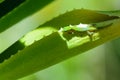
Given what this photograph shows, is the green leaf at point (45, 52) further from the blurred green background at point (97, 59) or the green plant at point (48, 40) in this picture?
the blurred green background at point (97, 59)

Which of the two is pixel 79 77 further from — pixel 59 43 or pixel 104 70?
pixel 59 43

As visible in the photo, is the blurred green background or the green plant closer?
the green plant

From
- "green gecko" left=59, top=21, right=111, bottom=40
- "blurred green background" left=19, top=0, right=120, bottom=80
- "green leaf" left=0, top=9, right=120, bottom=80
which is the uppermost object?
"blurred green background" left=19, top=0, right=120, bottom=80

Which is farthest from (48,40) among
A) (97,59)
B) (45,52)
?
(97,59)

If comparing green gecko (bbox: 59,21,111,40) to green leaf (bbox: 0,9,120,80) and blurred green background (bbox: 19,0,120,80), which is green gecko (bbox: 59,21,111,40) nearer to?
green leaf (bbox: 0,9,120,80)

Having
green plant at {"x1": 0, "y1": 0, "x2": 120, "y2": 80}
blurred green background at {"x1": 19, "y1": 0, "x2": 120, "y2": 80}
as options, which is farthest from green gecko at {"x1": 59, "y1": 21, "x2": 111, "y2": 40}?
blurred green background at {"x1": 19, "y1": 0, "x2": 120, "y2": 80}

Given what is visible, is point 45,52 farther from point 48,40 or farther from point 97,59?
point 97,59

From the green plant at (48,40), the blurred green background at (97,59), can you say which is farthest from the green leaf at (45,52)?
the blurred green background at (97,59)

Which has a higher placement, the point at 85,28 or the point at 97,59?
the point at 97,59

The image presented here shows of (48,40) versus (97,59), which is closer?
(48,40)
